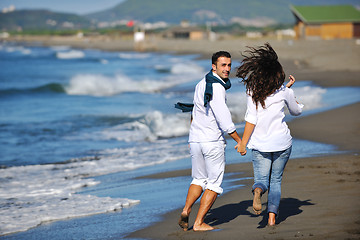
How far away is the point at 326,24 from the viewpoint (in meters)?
66.6

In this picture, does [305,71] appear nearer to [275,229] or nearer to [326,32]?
[275,229]

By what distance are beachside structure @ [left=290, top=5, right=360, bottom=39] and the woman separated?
62.5 meters

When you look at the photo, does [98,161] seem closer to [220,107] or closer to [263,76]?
[220,107]

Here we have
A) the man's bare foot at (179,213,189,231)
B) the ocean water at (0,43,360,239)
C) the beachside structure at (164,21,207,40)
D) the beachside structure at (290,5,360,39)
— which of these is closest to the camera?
the man's bare foot at (179,213,189,231)

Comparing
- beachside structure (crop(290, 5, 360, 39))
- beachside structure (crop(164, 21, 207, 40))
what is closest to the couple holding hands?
beachside structure (crop(290, 5, 360, 39))

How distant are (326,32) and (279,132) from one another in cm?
6422

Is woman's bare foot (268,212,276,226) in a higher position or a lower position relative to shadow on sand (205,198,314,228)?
higher

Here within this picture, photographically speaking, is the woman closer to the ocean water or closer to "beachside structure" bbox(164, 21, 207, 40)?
the ocean water

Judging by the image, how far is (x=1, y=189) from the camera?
28.0 feet

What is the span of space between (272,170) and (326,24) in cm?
6475

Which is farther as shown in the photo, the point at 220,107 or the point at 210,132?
the point at 210,132

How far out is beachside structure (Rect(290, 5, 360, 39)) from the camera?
66.2 metres

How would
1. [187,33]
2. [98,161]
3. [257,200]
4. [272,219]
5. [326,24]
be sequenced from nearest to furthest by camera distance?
1. [257,200]
2. [272,219]
3. [98,161]
4. [326,24]
5. [187,33]

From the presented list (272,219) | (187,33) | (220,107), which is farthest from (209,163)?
(187,33)
